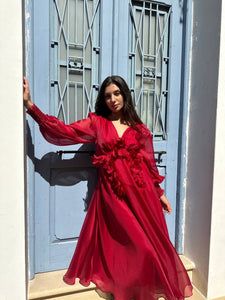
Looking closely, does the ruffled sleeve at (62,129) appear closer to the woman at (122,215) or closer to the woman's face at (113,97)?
the woman at (122,215)

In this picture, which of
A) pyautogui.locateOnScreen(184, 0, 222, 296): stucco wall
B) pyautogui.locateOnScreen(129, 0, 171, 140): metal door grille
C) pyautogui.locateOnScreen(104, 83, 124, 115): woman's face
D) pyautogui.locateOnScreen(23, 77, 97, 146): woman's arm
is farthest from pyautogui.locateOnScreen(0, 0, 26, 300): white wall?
pyautogui.locateOnScreen(184, 0, 222, 296): stucco wall

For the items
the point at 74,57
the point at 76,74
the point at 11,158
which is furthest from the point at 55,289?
the point at 74,57

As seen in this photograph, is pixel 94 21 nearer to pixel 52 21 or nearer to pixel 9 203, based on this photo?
pixel 52 21

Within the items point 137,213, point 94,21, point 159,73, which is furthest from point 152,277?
point 94,21

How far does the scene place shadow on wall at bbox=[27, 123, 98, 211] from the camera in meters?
2.02

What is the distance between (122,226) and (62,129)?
786 mm

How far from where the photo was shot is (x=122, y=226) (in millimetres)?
1664

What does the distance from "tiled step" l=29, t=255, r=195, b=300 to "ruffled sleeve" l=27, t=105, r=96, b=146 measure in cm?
113

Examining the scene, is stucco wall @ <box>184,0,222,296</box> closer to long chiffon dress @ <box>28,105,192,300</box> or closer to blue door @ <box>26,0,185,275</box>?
blue door @ <box>26,0,185,275</box>

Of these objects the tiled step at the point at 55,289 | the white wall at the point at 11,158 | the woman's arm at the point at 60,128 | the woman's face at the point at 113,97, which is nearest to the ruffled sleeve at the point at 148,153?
the woman's face at the point at 113,97

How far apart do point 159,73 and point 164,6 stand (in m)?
0.62

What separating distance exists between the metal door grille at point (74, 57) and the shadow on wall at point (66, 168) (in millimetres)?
315

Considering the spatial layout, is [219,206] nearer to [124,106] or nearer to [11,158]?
[124,106]

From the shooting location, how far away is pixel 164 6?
2322 mm
